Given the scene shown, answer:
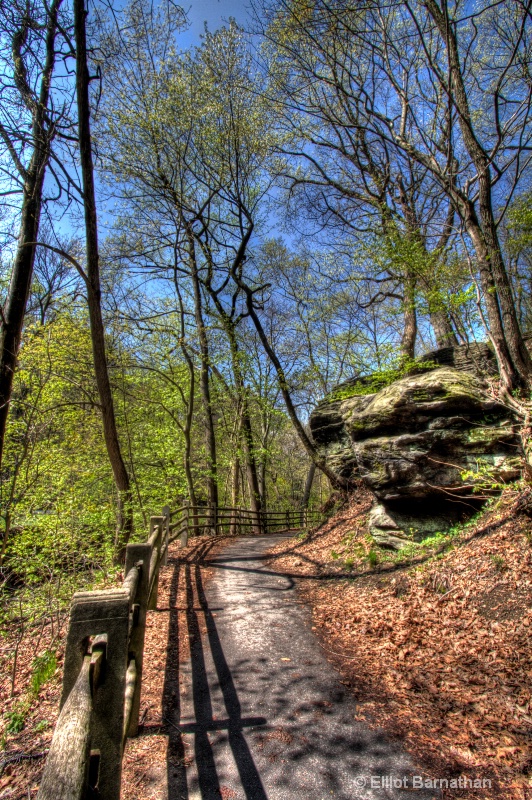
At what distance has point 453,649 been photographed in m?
3.87

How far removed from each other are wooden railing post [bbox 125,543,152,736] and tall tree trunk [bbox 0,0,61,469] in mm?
2504

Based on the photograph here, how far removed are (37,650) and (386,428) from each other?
6267mm

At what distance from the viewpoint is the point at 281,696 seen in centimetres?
358

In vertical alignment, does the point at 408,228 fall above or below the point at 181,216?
below


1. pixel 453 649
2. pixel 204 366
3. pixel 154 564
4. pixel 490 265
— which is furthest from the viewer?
pixel 204 366

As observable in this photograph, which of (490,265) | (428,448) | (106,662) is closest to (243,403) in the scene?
(428,448)

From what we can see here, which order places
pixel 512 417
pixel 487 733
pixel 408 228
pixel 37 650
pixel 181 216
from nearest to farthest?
pixel 487 733
pixel 37 650
pixel 512 417
pixel 408 228
pixel 181 216

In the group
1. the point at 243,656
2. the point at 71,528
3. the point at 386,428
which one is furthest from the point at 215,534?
the point at 243,656

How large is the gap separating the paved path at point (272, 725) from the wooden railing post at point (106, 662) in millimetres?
1047

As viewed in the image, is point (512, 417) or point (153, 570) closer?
point (153, 570)

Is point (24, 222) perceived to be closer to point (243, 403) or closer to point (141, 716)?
point (141, 716)

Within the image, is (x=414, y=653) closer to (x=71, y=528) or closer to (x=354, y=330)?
(x=71, y=528)

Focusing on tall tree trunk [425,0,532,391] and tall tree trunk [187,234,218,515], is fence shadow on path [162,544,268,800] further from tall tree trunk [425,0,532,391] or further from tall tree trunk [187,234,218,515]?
tall tree trunk [187,234,218,515]

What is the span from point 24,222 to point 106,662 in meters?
5.82
